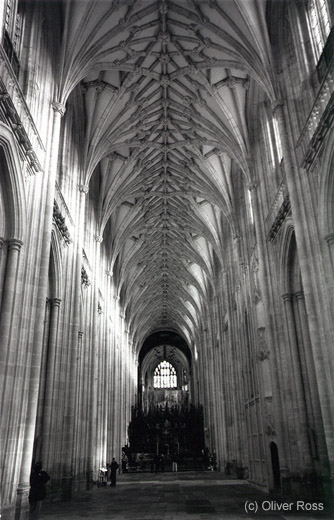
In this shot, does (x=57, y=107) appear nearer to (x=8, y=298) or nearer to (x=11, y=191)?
(x=11, y=191)

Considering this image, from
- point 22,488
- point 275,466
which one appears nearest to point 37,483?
point 22,488

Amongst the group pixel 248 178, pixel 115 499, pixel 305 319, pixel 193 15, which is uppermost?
pixel 193 15

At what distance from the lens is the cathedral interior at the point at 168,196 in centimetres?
1112

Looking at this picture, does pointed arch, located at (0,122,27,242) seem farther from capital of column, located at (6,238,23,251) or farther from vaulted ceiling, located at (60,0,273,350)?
vaulted ceiling, located at (60,0,273,350)

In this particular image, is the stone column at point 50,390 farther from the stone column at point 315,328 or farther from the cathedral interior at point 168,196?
the stone column at point 315,328

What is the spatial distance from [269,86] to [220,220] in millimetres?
14840

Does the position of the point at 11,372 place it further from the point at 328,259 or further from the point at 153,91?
the point at 153,91

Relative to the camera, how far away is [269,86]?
15.6 m

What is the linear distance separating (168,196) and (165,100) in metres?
8.88

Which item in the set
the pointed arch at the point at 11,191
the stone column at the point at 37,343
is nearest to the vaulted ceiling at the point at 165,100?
the stone column at the point at 37,343

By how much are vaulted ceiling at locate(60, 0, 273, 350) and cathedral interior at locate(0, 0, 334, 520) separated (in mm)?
80

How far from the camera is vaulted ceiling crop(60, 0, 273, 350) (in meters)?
16.2

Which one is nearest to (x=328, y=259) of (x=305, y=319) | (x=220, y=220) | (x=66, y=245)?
(x=305, y=319)

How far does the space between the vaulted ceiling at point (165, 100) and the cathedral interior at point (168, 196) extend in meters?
0.08
